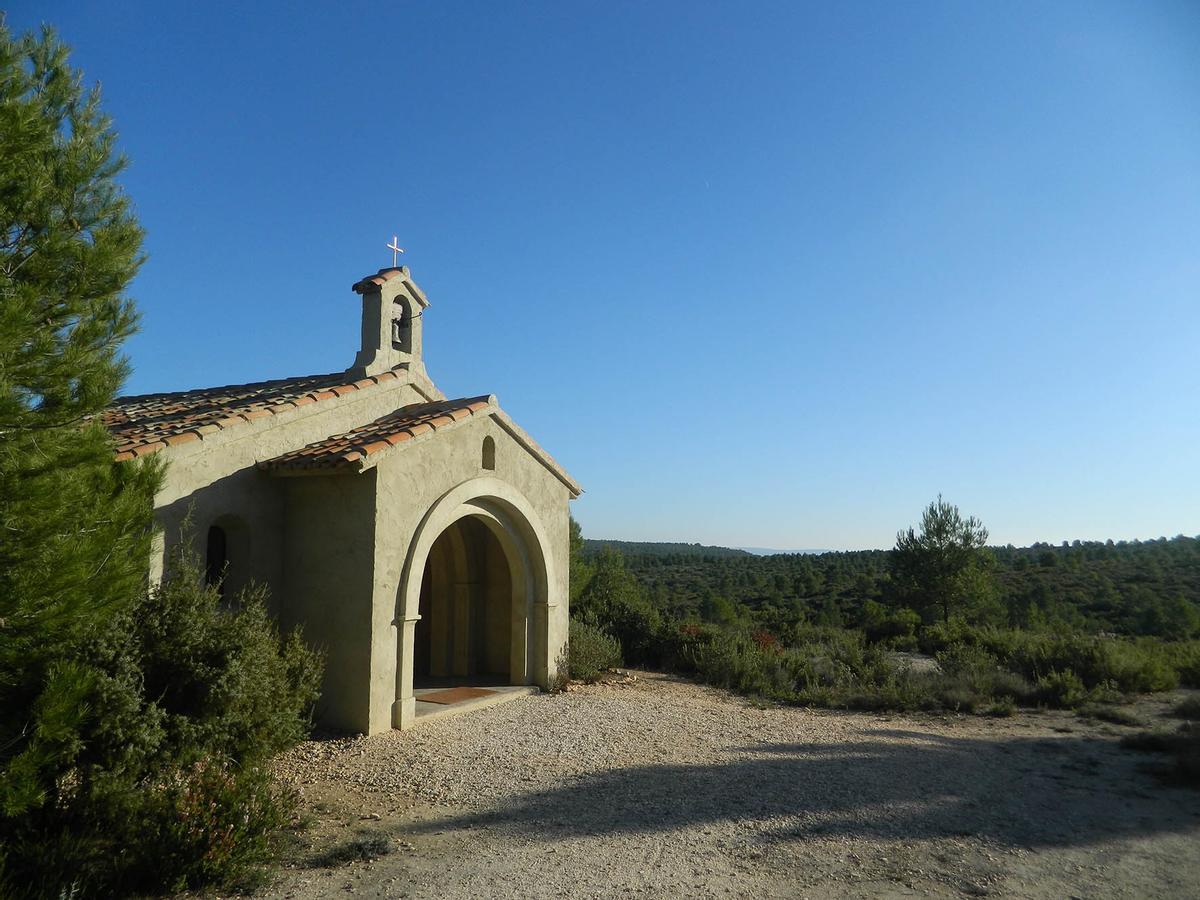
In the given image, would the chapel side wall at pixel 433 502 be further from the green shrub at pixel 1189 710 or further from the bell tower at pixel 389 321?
the green shrub at pixel 1189 710

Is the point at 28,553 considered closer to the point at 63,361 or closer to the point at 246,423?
the point at 63,361

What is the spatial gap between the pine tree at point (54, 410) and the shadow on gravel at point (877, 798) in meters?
2.98

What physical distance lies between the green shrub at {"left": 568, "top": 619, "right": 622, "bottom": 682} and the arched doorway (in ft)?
3.89

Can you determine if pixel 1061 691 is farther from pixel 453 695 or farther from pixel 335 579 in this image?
pixel 335 579

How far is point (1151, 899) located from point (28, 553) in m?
7.53

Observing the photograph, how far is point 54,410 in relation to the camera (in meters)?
4.80

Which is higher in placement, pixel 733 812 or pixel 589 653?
pixel 589 653

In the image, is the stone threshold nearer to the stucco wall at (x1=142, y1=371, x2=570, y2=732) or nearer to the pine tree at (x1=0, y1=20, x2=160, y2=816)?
the stucco wall at (x1=142, y1=371, x2=570, y2=732)

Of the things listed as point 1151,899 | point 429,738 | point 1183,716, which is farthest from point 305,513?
point 1183,716

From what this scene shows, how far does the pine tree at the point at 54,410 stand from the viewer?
453 centimetres

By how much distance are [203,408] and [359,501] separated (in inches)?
121

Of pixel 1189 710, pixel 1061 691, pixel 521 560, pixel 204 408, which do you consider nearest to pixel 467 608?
pixel 521 560

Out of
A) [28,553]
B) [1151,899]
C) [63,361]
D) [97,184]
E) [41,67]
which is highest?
[41,67]

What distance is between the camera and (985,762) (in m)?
8.45
